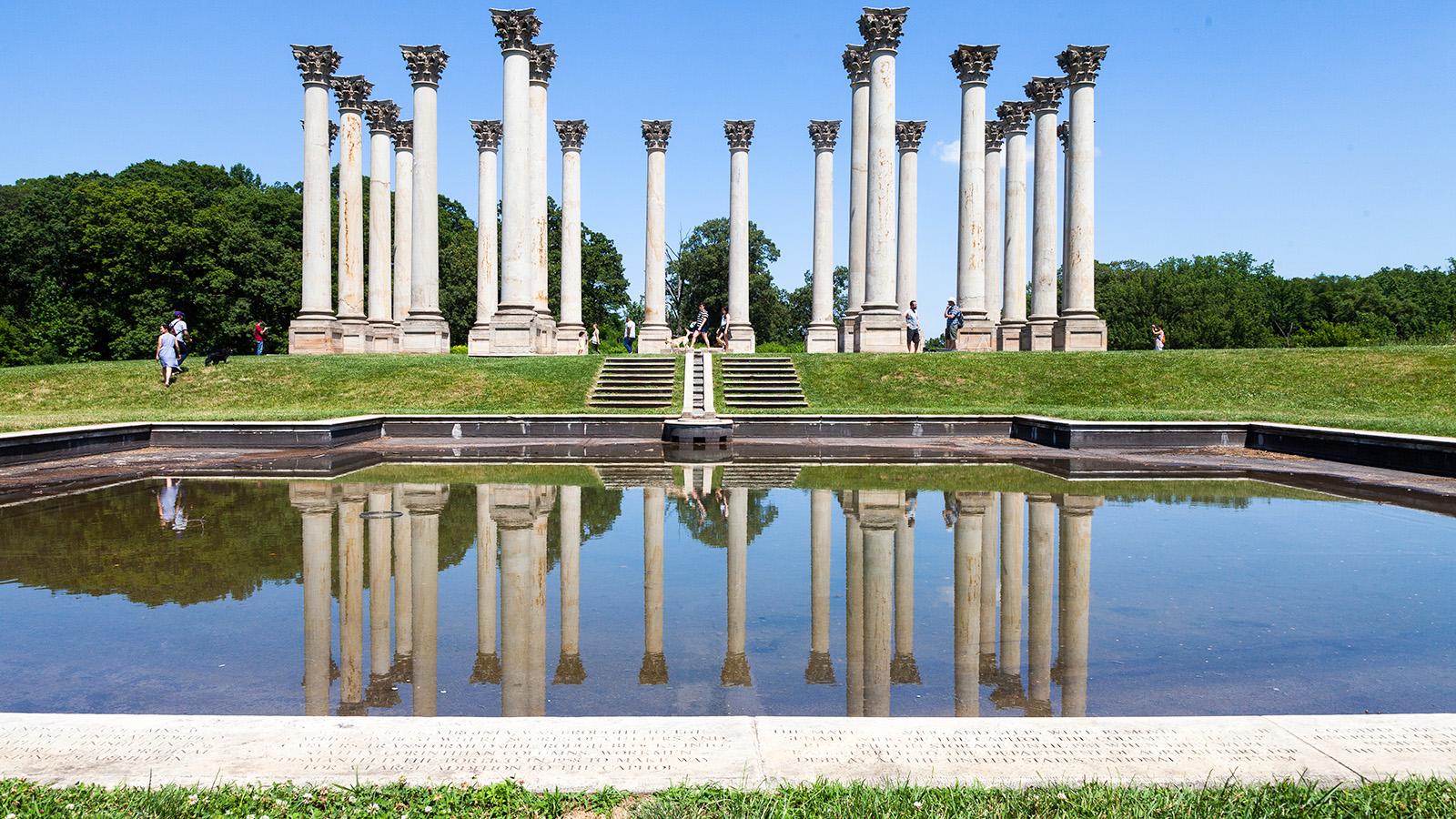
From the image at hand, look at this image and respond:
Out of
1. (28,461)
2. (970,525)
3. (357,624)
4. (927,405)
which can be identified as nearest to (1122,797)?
(357,624)

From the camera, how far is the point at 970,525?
11859 mm

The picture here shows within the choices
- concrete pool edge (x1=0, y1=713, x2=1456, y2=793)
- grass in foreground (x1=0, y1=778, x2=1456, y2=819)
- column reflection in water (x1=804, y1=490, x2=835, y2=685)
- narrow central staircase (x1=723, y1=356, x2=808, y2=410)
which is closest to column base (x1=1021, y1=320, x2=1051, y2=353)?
narrow central staircase (x1=723, y1=356, x2=808, y2=410)

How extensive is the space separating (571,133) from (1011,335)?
2793cm

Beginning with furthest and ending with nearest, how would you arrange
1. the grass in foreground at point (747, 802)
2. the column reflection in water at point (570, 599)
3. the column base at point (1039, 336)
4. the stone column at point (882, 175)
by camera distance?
the column base at point (1039, 336) < the stone column at point (882, 175) < the column reflection in water at point (570, 599) < the grass in foreground at point (747, 802)

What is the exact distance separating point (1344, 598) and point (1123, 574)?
76.9 inches

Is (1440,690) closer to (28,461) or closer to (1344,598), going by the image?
(1344,598)

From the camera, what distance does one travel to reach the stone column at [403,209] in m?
51.8

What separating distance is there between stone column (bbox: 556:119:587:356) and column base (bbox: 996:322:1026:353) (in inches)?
918

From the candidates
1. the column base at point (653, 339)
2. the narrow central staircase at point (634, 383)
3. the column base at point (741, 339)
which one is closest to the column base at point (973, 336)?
the column base at point (741, 339)

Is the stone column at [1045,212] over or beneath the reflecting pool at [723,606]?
over

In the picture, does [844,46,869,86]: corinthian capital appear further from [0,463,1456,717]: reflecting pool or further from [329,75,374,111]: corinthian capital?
[0,463,1456,717]: reflecting pool

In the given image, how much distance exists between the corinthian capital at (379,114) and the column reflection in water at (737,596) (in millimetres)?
45354

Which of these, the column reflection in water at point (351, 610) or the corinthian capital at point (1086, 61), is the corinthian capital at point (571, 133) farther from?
the column reflection in water at point (351, 610)

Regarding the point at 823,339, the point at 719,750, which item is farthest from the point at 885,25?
the point at 719,750
